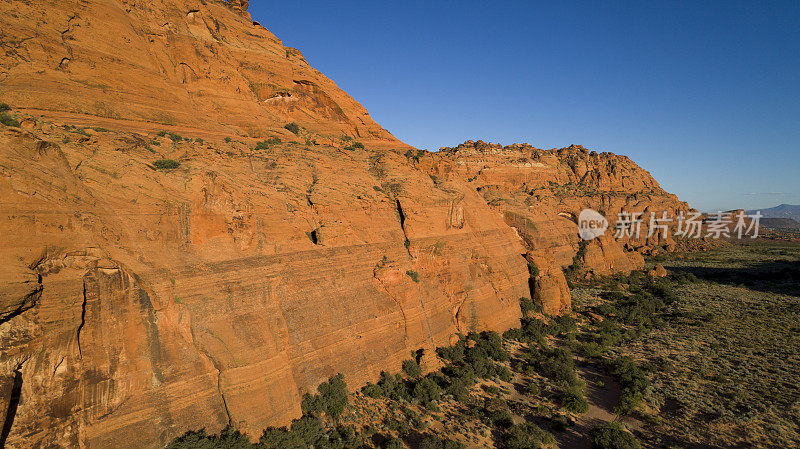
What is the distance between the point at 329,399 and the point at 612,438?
15.4m

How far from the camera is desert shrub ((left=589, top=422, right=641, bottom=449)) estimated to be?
57.4ft

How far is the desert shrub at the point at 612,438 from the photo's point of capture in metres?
17.5

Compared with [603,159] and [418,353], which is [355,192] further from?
[603,159]

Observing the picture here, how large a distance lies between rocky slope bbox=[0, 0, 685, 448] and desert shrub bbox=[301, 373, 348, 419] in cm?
56

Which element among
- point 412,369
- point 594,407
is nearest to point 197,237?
point 412,369

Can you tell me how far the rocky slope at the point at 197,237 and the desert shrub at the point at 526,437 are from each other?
7.88 meters

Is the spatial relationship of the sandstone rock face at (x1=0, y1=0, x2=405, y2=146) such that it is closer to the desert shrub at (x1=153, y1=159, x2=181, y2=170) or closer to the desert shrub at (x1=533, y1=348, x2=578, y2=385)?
the desert shrub at (x1=153, y1=159, x2=181, y2=170)

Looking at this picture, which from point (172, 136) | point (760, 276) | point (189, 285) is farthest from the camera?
point (760, 276)

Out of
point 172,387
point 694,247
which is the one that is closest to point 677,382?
point 172,387

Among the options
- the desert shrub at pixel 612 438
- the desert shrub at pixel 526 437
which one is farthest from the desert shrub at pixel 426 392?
the desert shrub at pixel 612 438

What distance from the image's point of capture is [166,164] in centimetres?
1672
